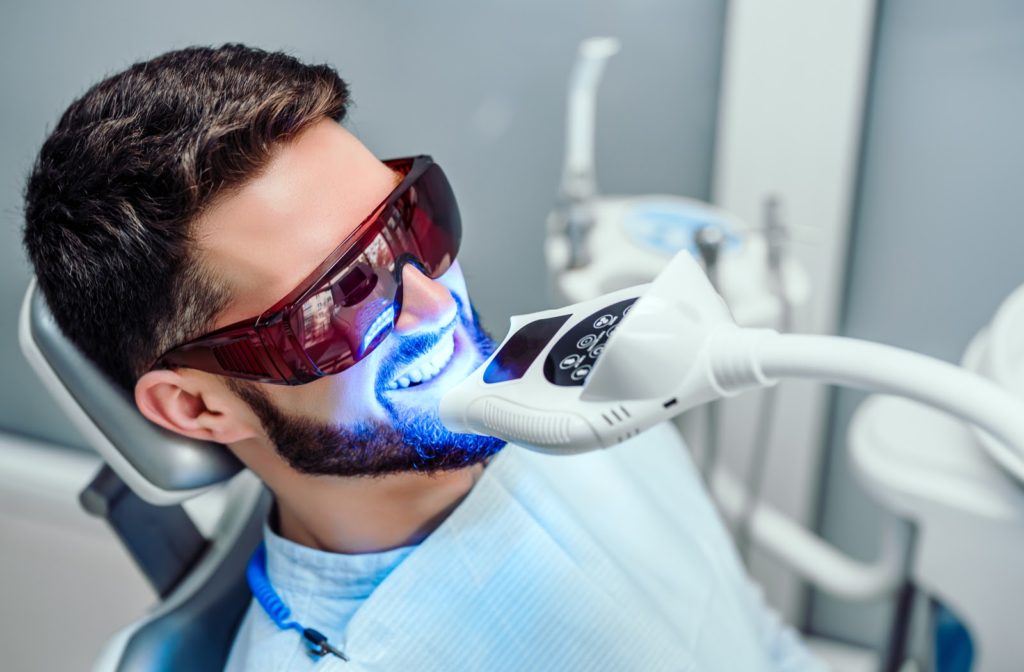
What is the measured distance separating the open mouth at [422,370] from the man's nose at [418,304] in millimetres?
20

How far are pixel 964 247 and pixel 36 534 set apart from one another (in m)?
1.27

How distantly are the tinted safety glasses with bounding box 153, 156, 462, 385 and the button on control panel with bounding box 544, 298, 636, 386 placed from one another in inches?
6.7

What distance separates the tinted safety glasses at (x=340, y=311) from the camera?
701 millimetres

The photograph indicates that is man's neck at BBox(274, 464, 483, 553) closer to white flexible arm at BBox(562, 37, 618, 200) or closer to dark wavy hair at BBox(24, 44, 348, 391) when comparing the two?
dark wavy hair at BBox(24, 44, 348, 391)

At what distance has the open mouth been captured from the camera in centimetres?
75

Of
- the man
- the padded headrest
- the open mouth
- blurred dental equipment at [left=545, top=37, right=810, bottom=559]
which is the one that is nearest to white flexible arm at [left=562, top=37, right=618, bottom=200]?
blurred dental equipment at [left=545, top=37, right=810, bottom=559]

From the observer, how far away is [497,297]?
112 cm

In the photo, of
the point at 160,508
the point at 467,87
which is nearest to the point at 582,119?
the point at 467,87

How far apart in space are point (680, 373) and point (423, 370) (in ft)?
0.90

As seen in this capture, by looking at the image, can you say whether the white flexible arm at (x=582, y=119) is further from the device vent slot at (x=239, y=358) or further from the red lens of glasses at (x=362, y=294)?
the device vent slot at (x=239, y=358)

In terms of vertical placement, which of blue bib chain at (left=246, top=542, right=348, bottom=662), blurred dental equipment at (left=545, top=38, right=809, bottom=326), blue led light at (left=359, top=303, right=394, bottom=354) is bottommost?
blue bib chain at (left=246, top=542, right=348, bottom=662)

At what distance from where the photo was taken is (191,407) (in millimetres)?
→ 808

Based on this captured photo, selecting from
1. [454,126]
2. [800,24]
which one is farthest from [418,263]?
[800,24]

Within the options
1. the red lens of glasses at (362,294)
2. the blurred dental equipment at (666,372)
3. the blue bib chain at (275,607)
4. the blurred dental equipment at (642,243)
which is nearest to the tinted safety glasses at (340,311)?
the red lens of glasses at (362,294)
